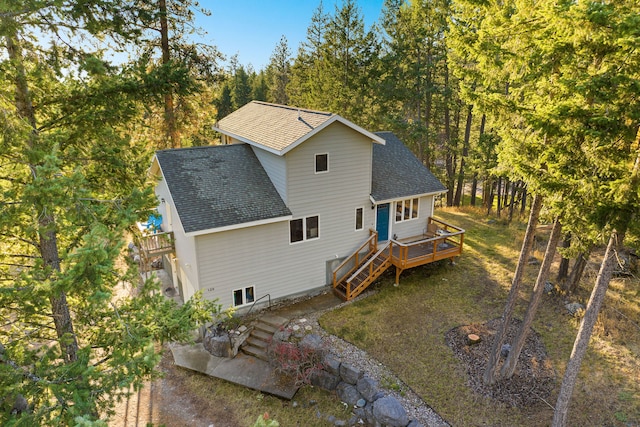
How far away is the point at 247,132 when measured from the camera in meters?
17.1

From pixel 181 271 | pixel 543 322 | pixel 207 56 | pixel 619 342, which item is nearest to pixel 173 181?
pixel 181 271

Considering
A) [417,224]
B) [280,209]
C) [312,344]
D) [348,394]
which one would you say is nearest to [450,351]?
[348,394]

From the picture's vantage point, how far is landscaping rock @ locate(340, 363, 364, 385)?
11094mm

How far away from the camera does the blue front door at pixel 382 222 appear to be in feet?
56.5

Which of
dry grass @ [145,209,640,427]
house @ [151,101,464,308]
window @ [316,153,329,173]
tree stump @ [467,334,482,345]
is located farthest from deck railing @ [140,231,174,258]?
tree stump @ [467,334,482,345]

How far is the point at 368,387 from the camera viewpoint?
10750 mm

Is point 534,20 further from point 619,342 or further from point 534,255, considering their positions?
point 534,255

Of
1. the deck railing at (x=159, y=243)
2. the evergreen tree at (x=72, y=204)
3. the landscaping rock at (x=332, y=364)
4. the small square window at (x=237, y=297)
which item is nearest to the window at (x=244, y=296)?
the small square window at (x=237, y=297)

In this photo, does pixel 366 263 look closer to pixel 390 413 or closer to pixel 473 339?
pixel 473 339

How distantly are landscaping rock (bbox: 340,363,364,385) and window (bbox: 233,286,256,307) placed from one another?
4806 mm

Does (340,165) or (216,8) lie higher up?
(216,8)

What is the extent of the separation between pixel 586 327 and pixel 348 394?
6.23 metres

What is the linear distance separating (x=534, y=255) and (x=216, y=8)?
2003cm

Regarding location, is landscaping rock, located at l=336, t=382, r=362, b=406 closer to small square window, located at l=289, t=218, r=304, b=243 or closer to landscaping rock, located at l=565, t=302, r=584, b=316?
small square window, located at l=289, t=218, r=304, b=243
